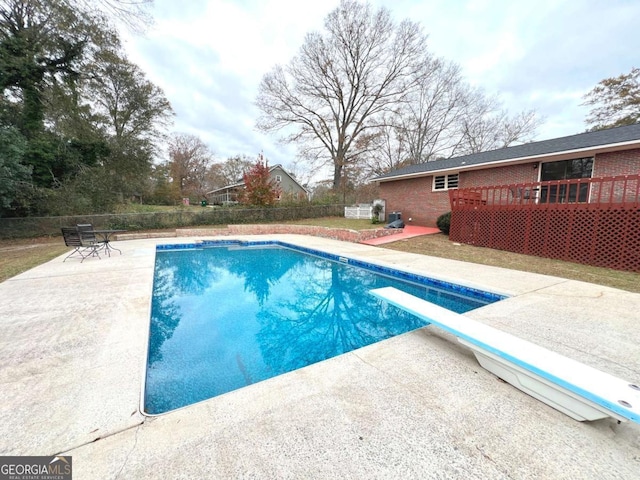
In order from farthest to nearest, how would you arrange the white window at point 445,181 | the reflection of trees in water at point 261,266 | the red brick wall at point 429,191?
the white window at point 445,181 → the red brick wall at point 429,191 → the reflection of trees in water at point 261,266

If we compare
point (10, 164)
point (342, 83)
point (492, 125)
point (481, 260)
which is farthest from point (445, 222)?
point (492, 125)

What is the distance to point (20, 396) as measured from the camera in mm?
1975

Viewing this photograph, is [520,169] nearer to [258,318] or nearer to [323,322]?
[323,322]

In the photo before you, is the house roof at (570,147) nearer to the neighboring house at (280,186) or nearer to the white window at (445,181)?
the white window at (445,181)

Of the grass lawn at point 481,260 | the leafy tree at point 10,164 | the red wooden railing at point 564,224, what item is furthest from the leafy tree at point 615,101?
the leafy tree at point 10,164

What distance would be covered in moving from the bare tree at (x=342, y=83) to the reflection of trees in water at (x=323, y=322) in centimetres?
1768

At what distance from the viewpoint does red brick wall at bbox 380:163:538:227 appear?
32.8 ft

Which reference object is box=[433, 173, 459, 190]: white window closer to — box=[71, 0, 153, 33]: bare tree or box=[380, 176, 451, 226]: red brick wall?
box=[380, 176, 451, 226]: red brick wall

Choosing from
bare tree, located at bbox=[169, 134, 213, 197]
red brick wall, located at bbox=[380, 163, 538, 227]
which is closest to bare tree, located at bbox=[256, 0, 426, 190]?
red brick wall, located at bbox=[380, 163, 538, 227]

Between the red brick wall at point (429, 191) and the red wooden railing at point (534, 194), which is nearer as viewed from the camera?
the red wooden railing at point (534, 194)

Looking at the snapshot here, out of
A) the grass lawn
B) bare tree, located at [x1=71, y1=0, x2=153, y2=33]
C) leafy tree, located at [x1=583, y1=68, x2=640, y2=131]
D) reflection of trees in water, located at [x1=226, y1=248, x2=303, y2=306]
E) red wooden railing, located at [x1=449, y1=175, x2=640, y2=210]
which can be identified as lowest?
reflection of trees in water, located at [x1=226, y1=248, x2=303, y2=306]

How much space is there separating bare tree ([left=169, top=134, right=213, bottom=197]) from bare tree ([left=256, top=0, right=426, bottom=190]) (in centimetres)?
1793

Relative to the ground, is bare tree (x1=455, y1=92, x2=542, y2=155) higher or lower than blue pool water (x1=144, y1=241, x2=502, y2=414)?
higher

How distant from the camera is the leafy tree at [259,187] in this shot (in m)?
16.2
